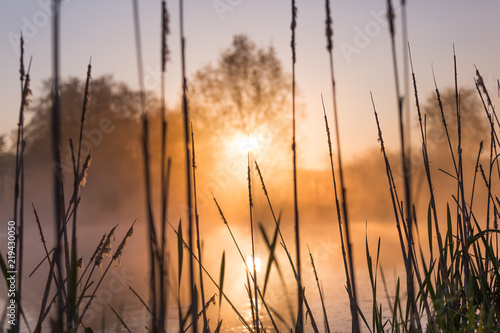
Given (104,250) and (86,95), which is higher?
(86,95)

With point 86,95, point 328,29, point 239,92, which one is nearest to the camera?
point 328,29

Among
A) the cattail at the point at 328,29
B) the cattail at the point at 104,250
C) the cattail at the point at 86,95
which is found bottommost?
the cattail at the point at 104,250

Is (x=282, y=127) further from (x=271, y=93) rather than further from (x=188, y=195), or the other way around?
(x=188, y=195)

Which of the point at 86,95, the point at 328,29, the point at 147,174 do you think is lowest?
the point at 147,174

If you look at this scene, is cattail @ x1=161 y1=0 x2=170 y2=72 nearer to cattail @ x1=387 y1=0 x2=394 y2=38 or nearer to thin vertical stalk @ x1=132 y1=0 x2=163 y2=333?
thin vertical stalk @ x1=132 y1=0 x2=163 y2=333

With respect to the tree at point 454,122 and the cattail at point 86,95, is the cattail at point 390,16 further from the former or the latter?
the tree at point 454,122

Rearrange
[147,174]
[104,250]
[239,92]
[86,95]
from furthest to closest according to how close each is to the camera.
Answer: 1. [239,92]
2. [104,250]
3. [86,95]
4. [147,174]

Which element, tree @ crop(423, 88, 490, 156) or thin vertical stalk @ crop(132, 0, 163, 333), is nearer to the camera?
thin vertical stalk @ crop(132, 0, 163, 333)

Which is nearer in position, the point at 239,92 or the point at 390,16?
the point at 390,16

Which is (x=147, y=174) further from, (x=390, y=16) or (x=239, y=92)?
(x=239, y=92)

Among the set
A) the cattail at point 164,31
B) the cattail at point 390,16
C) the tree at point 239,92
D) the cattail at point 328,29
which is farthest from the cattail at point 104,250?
the tree at point 239,92

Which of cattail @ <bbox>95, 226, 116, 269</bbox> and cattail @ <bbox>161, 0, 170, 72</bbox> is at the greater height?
cattail @ <bbox>161, 0, 170, 72</bbox>

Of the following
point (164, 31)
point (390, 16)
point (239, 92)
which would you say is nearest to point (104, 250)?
point (164, 31)

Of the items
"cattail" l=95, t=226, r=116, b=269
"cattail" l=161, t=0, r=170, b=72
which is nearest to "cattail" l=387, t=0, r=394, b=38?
"cattail" l=161, t=0, r=170, b=72
